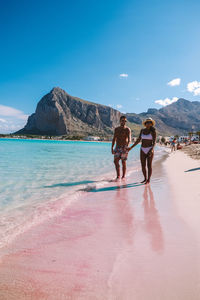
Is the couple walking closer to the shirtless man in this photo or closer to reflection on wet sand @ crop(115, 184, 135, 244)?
the shirtless man

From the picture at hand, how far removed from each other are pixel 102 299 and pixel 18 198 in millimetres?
Answer: 3814

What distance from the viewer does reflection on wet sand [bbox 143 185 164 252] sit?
2236mm

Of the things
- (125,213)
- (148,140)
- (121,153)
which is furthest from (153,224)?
(121,153)

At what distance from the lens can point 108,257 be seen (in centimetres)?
198

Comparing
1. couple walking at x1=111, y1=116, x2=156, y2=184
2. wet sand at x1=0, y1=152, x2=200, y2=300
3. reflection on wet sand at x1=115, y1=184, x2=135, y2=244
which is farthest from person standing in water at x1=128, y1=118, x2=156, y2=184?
wet sand at x1=0, y1=152, x2=200, y2=300

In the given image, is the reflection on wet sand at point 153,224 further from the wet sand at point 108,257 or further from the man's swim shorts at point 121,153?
the man's swim shorts at point 121,153

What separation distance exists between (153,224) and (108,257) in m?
1.14

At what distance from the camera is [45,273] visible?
175 centimetres

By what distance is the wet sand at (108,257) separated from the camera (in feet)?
4.97

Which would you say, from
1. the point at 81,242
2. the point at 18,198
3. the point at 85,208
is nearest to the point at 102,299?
the point at 81,242

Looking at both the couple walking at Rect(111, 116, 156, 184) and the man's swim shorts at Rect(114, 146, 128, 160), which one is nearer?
the couple walking at Rect(111, 116, 156, 184)

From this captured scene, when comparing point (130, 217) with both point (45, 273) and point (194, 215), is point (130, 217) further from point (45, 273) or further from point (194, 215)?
point (45, 273)

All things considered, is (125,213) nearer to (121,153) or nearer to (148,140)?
(148,140)

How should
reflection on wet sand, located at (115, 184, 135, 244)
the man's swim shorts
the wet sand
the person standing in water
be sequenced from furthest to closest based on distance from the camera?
the man's swim shorts < the person standing in water < reflection on wet sand, located at (115, 184, 135, 244) < the wet sand
